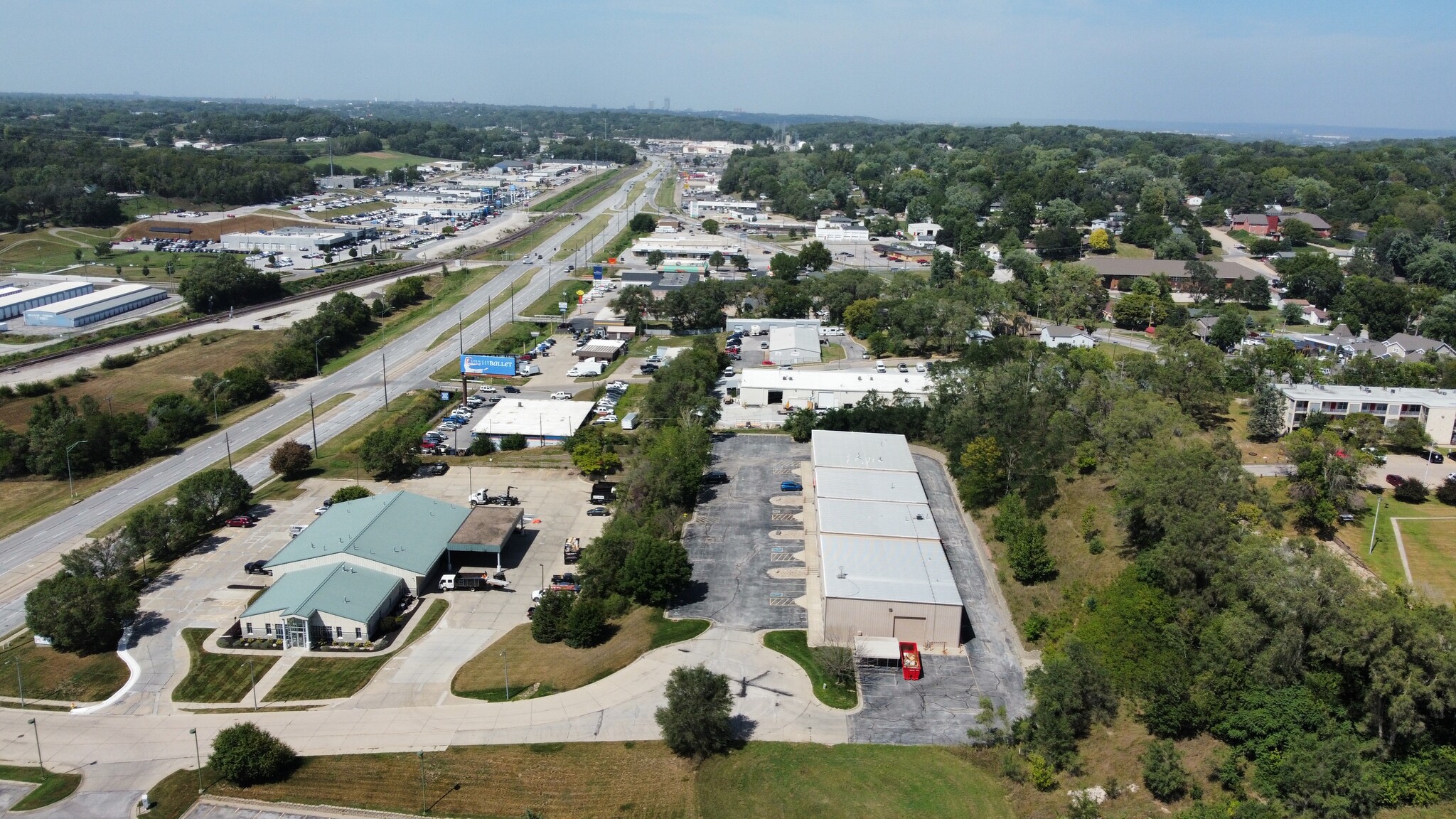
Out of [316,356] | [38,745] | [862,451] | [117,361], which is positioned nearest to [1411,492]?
[862,451]

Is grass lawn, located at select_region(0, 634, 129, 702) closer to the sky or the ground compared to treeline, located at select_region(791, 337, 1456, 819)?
closer to the ground

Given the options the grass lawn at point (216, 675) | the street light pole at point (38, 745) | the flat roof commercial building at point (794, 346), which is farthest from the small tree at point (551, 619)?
the flat roof commercial building at point (794, 346)

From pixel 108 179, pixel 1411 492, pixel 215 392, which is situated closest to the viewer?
pixel 1411 492

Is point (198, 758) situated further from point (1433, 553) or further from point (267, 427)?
point (1433, 553)

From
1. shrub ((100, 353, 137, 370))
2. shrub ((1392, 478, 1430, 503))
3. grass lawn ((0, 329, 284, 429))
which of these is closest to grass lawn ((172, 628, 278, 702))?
grass lawn ((0, 329, 284, 429))

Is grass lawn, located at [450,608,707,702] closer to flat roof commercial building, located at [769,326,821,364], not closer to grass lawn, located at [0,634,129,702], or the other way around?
grass lawn, located at [0,634,129,702]

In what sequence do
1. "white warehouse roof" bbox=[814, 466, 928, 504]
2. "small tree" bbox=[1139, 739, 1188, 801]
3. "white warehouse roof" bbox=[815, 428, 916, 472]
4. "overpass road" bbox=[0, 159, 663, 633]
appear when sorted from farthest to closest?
"white warehouse roof" bbox=[815, 428, 916, 472] → "white warehouse roof" bbox=[814, 466, 928, 504] → "overpass road" bbox=[0, 159, 663, 633] → "small tree" bbox=[1139, 739, 1188, 801]
